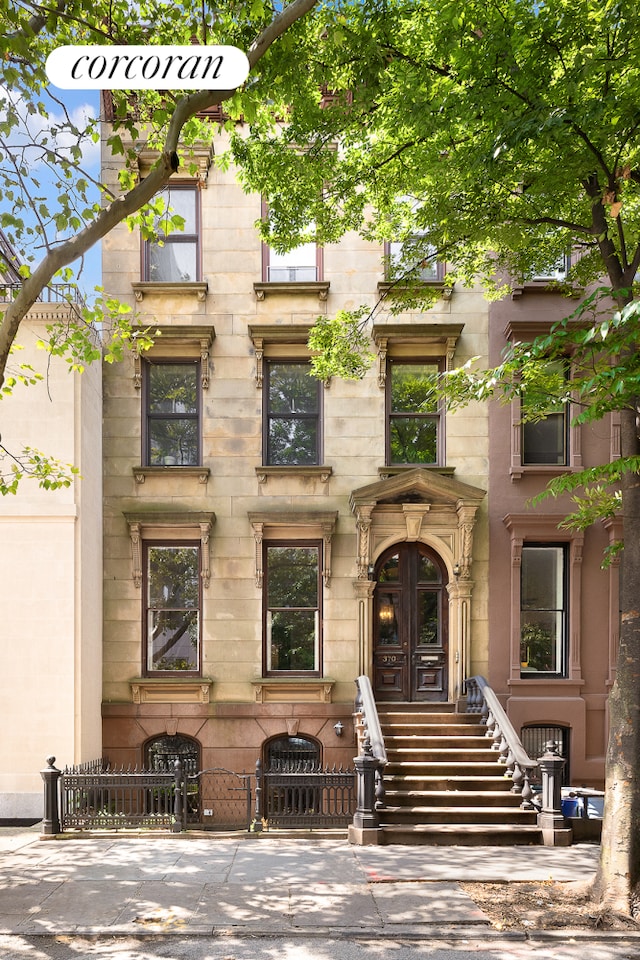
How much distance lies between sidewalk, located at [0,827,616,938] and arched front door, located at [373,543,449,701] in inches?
148

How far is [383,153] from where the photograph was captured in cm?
1040

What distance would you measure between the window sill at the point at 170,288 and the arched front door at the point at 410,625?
619 cm

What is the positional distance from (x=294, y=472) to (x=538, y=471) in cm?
461

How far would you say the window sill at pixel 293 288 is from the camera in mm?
14797

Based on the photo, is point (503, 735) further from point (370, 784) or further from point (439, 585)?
point (439, 585)

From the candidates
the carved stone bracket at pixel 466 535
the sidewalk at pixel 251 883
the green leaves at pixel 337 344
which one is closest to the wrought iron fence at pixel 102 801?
the sidewalk at pixel 251 883

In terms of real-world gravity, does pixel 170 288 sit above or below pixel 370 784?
above

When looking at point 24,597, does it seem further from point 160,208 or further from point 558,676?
point 558,676

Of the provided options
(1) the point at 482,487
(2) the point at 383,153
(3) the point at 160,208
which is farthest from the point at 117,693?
(2) the point at 383,153

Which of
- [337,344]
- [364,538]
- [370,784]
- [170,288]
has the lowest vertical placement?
[370,784]

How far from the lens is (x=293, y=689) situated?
14359 millimetres

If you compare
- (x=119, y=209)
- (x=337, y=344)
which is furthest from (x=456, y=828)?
(x=119, y=209)

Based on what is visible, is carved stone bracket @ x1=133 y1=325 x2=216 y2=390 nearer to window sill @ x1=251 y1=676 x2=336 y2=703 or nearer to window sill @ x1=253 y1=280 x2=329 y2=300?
window sill @ x1=253 y1=280 x2=329 y2=300

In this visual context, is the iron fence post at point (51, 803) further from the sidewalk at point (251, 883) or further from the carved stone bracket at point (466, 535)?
the carved stone bracket at point (466, 535)
